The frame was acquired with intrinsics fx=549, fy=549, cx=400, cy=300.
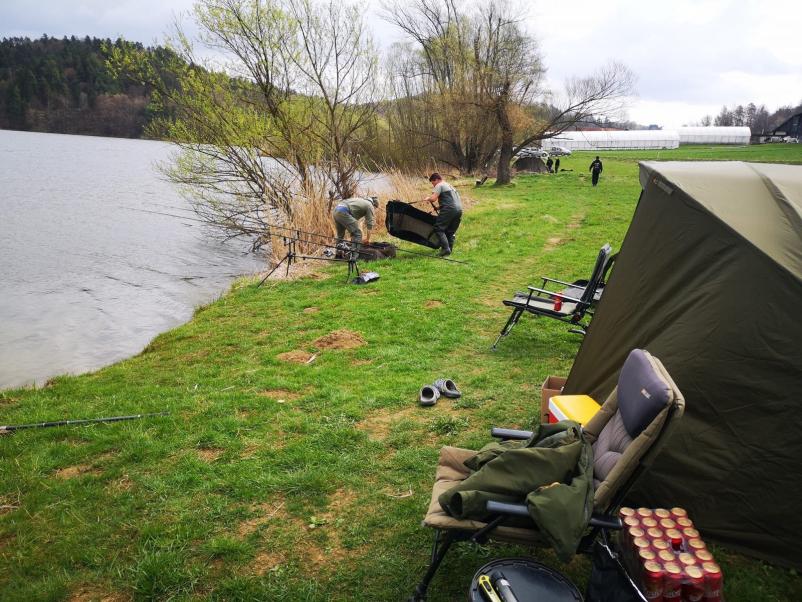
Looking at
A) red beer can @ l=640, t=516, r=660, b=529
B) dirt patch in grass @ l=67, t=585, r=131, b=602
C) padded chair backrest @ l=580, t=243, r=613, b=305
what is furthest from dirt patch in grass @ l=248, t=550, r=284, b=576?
padded chair backrest @ l=580, t=243, r=613, b=305

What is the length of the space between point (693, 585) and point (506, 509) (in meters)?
1.01

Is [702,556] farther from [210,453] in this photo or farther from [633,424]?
[210,453]

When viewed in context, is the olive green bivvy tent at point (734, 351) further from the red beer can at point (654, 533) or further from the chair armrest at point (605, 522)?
the chair armrest at point (605, 522)

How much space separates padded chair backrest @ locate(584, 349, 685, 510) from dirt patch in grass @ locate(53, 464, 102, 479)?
4065 mm

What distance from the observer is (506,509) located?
281 centimetres

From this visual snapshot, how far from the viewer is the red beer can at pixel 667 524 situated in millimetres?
3105

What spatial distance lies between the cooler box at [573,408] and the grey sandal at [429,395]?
1.51 meters

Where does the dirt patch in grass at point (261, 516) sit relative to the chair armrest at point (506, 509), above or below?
below

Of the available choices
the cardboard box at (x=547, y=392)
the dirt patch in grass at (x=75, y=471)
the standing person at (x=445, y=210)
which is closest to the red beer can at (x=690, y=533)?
the cardboard box at (x=547, y=392)

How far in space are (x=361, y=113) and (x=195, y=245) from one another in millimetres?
7120

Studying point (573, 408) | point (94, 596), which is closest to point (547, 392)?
point (573, 408)

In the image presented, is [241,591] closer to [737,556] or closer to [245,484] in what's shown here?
[245,484]

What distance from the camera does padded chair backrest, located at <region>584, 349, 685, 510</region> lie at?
2824 millimetres

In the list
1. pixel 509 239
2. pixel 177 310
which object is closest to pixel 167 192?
pixel 177 310
